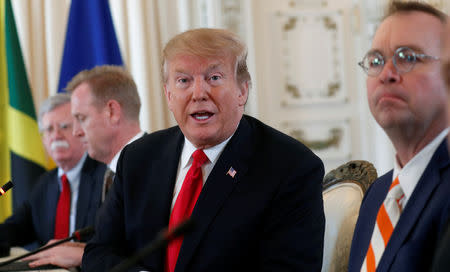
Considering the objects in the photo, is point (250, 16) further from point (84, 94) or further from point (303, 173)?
point (303, 173)

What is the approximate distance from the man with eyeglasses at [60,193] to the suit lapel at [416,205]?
7.34 ft

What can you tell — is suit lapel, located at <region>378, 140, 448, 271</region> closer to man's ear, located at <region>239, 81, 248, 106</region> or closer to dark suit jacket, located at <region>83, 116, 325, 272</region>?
dark suit jacket, located at <region>83, 116, 325, 272</region>

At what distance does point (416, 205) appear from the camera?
1.43m

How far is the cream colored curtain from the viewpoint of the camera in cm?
527

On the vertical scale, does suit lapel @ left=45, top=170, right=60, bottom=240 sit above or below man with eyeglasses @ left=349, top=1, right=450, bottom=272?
below

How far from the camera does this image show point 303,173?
6.93 feet

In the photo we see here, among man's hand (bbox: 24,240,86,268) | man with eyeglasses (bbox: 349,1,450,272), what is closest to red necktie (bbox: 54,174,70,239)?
man's hand (bbox: 24,240,86,268)

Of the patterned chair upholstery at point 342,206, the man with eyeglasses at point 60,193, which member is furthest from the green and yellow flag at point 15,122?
the patterned chair upholstery at point 342,206

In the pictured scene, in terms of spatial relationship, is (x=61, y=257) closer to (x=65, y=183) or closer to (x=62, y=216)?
(x=62, y=216)

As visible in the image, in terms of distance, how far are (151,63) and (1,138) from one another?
1.49 m

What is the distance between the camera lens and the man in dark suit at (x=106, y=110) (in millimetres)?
3525

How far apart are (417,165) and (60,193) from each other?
2825 millimetres

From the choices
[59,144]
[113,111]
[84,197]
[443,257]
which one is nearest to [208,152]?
[443,257]

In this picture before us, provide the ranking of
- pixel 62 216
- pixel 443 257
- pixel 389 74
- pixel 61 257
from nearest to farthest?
pixel 443 257 < pixel 389 74 < pixel 61 257 < pixel 62 216
